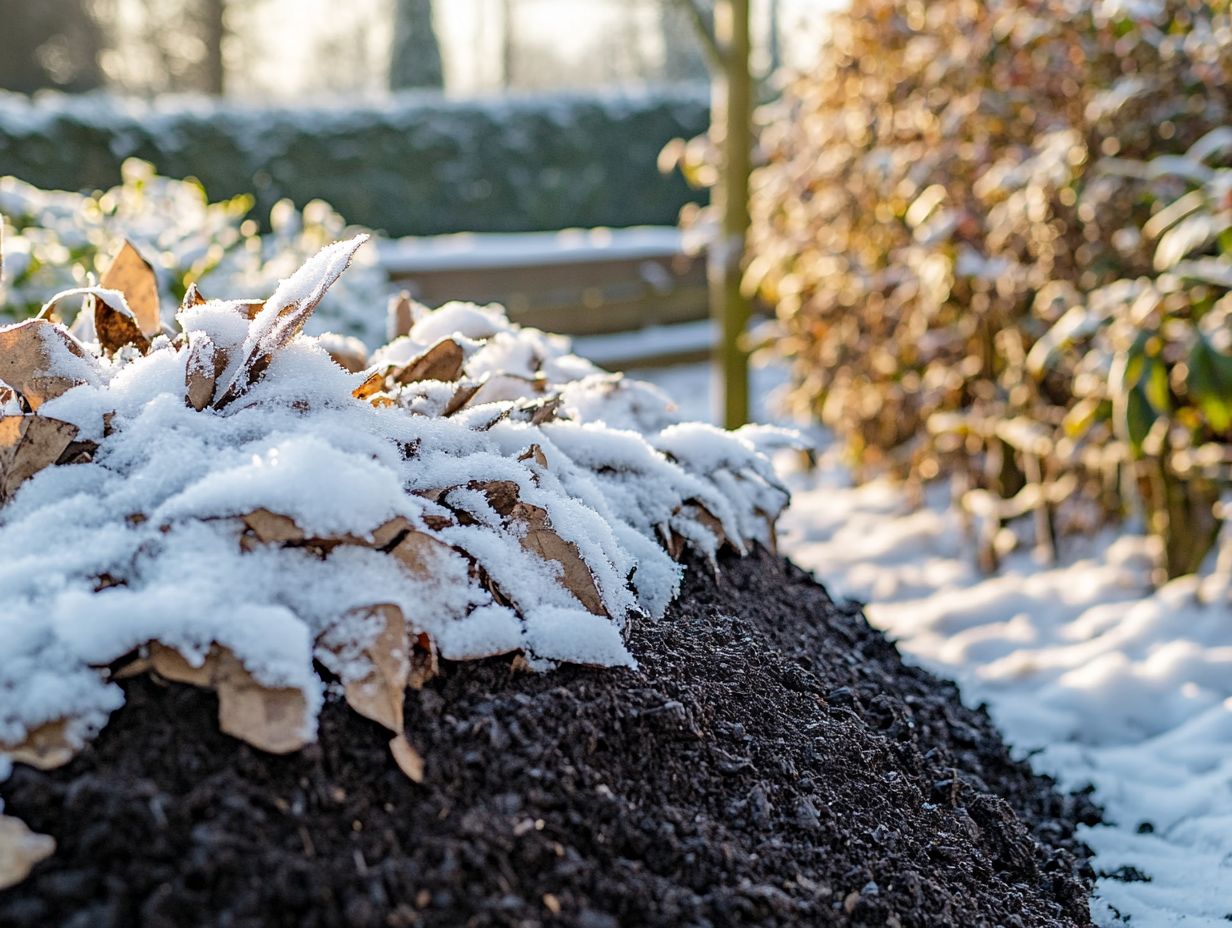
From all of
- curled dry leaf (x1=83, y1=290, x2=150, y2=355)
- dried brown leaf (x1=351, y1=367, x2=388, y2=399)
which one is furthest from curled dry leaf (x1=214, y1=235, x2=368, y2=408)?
curled dry leaf (x1=83, y1=290, x2=150, y2=355)

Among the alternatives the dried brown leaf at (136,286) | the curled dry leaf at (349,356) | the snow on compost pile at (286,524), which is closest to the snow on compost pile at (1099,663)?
the snow on compost pile at (286,524)

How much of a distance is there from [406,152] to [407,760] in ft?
36.2

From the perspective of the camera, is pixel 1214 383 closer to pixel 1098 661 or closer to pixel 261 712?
pixel 1098 661

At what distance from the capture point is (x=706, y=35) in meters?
4.79

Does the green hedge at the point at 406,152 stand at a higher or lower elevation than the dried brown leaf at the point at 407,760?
higher

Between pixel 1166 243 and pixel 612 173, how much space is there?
1009 centimetres

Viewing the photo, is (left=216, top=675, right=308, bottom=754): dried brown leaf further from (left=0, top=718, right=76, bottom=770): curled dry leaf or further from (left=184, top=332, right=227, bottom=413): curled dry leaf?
(left=184, top=332, right=227, bottom=413): curled dry leaf

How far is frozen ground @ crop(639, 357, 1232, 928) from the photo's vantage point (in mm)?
1684

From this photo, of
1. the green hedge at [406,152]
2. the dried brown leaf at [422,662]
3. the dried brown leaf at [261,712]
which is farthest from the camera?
the green hedge at [406,152]

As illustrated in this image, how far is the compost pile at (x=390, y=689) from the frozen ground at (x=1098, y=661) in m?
0.20

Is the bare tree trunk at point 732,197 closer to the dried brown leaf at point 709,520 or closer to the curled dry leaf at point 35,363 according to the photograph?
the dried brown leaf at point 709,520

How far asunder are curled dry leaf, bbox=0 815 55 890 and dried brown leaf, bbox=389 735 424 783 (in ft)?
0.97

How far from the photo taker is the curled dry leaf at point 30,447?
1.26 meters

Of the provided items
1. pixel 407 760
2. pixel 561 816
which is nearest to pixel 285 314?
pixel 407 760
